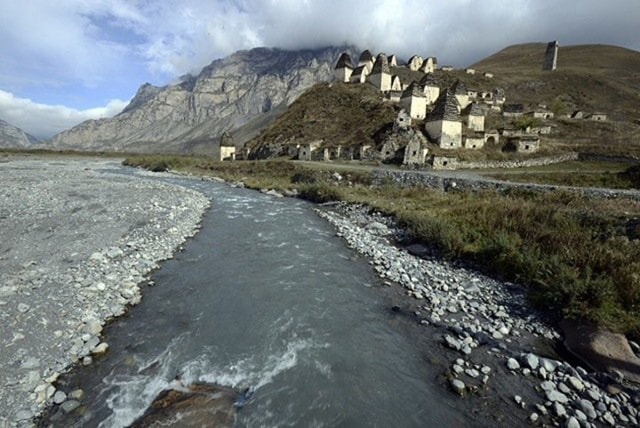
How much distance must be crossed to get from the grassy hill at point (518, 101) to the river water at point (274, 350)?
3313 centimetres

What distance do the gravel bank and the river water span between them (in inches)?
19.7

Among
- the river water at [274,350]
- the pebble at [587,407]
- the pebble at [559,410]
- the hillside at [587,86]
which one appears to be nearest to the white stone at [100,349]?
the river water at [274,350]

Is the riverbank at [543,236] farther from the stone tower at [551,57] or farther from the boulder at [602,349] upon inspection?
the stone tower at [551,57]

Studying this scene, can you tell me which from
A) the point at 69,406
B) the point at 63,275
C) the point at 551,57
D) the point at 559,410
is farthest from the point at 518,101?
the point at 69,406

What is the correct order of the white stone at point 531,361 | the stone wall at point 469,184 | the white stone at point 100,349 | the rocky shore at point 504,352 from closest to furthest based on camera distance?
the rocky shore at point 504,352 → the white stone at point 531,361 → the white stone at point 100,349 → the stone wall at point 469,184

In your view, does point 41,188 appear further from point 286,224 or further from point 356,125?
point 356,125

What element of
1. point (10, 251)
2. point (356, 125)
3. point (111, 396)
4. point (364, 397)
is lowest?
point (364, 397)

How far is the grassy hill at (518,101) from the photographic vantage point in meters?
46.9

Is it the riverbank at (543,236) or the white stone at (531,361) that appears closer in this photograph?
the white stone at (531,361)

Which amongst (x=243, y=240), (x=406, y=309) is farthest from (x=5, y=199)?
(x=406, y=309)

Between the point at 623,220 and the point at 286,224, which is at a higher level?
the point at 623,220

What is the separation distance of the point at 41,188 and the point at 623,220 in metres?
36.4

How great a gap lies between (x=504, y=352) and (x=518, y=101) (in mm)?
83855

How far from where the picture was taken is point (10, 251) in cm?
1159
